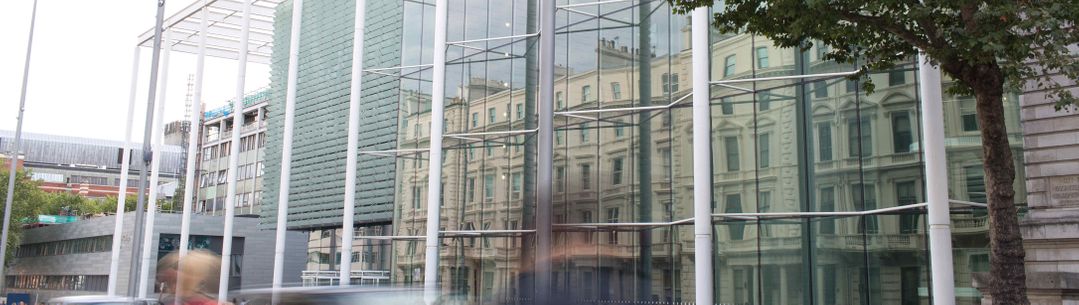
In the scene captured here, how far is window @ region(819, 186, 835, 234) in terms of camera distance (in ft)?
75.7

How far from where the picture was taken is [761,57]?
25109 millimetres

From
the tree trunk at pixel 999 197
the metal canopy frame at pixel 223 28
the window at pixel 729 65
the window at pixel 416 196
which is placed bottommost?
the tree trunk at pixel 999 197

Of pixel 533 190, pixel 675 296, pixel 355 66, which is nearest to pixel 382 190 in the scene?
pixel 355 66

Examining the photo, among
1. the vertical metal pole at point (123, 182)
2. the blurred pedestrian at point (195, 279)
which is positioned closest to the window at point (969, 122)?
the blurred pedestrian at point (195, 279)

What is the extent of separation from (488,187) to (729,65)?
1169 centimetres

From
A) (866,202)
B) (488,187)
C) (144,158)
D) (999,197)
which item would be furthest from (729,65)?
(144,158)

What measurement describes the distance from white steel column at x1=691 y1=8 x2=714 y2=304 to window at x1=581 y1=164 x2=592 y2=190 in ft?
27.1

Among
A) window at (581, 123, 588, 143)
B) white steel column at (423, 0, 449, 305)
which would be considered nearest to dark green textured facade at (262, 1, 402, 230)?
white steel column at (423, 0, 449, 305)

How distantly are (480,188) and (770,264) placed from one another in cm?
1328

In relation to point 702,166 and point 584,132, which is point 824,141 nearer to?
point 702,166

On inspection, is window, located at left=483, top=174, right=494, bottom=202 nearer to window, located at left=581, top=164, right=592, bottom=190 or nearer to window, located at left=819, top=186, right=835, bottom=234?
window, located at left=581, top=164, right=592, bottom=190

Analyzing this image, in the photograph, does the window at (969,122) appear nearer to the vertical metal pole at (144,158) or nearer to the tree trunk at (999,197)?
the tree trunk at (999,197)

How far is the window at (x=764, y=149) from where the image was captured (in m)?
24.9

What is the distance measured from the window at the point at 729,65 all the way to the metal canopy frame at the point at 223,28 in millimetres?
29910
